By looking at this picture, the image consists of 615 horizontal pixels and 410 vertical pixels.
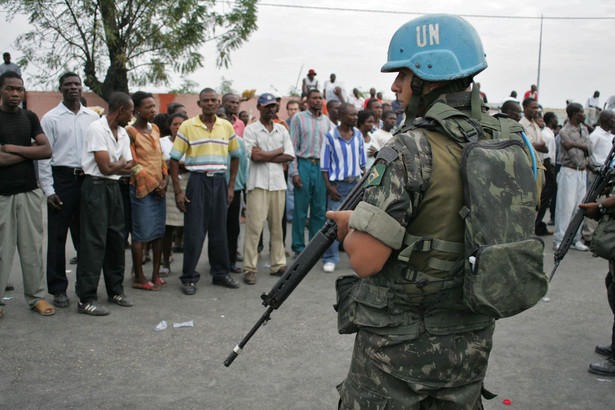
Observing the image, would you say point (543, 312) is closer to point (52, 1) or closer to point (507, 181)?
point (507, 181)

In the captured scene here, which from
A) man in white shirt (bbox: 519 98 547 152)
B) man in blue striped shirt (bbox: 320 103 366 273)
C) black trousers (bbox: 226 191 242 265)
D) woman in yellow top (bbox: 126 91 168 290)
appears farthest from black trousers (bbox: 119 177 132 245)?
man in white shirt (bbox: 519 98 547 152)

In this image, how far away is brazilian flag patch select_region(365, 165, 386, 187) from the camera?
6.21 feet

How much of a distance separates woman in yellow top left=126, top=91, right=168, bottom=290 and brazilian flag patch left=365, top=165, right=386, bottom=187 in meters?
4.14

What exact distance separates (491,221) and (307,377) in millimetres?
2429

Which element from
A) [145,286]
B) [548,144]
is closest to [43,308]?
[145,286]

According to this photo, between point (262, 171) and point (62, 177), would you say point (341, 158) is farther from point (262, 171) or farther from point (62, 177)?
point (62, 177)

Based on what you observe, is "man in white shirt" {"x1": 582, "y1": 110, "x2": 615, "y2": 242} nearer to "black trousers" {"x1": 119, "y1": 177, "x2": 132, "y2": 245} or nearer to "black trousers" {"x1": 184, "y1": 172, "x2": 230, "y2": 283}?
"black trousers" {"x1": 184, "y1": 172, "x2": 230, "y2": 283}

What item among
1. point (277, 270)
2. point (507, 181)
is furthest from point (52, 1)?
point (507, 181)

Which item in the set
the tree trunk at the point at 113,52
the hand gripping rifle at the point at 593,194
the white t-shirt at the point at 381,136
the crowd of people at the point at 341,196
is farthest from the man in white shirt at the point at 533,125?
the tree trunk at the point at 113,52

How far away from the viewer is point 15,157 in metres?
4.68

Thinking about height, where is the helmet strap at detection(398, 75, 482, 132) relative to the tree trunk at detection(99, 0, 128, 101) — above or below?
below

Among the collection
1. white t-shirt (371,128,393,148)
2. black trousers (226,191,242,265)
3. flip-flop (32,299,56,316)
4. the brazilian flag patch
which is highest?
the brazilian flag patch

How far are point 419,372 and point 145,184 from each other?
4301mm

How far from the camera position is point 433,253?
1.97 metres
